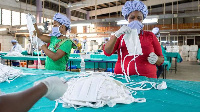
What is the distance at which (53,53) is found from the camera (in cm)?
190

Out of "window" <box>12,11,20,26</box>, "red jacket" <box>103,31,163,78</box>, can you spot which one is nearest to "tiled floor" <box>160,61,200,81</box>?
"red jacket" <box>103,31,163,78</box>

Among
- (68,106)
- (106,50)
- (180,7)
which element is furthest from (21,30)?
(180,7)

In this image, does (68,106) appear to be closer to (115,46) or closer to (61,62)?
(115,46)

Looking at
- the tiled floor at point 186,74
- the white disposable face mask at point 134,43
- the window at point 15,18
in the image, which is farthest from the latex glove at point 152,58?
the window at point 15,18

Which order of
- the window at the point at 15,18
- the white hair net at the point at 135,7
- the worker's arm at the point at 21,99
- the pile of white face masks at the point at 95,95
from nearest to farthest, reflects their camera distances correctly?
1. the worker's arm at the point at 21,99
2. the pile of white face masks at the point at 95,95
3. the white hair net at the point at 135,7
4. the window at the point at 15,18

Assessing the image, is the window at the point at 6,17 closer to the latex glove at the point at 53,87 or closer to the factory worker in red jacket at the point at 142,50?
the factory worker in red jacket at the point at 142,50

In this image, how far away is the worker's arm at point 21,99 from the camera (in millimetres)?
387

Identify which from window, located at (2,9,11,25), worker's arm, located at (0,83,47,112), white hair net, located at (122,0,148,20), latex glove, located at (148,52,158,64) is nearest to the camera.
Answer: worker's arm, located at (0,83,47,112)

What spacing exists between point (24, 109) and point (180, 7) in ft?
56.0

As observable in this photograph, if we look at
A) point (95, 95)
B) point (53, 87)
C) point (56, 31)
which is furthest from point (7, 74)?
point (53, 87)

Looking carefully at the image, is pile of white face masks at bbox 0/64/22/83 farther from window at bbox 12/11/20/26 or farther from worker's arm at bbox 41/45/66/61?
window at bbox 12/11/20/26

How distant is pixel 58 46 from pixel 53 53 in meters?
0.14

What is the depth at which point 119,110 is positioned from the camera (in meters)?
0.70

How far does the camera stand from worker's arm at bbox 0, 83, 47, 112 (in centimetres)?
39
